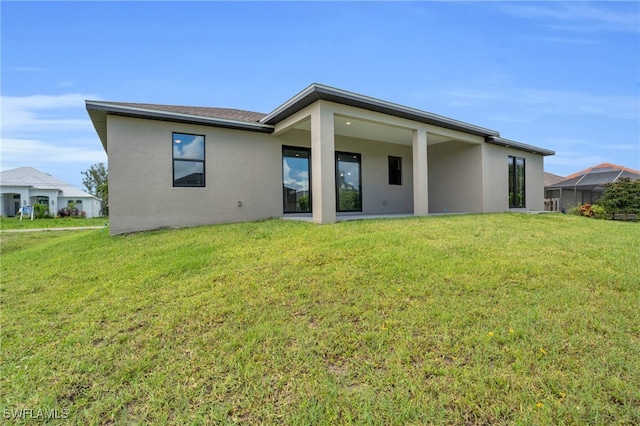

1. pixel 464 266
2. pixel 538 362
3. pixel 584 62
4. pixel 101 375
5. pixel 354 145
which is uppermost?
pixel 584 62

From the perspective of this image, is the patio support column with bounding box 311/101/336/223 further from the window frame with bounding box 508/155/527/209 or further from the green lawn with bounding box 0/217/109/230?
the green lawn with bounding box 0/217/109/230

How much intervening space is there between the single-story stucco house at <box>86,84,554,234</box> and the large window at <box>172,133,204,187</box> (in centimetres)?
3

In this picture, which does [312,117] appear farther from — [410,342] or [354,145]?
[410,342]

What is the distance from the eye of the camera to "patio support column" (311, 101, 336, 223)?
7594mm

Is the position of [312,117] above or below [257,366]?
above

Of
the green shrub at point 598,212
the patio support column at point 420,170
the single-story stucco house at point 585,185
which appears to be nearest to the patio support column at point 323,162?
the patio support column at point 420,170

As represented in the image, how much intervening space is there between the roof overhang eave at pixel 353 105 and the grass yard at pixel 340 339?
426 centimetres

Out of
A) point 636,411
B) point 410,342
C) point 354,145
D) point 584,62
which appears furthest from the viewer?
point 584,62

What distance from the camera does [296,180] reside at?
10.6 meters

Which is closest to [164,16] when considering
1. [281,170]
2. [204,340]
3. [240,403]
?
[281,170]

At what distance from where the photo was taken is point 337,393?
211 cm

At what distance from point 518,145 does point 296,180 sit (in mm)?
10141

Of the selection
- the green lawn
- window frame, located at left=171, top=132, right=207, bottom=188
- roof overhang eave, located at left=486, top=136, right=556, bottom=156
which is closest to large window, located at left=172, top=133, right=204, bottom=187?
window frame, located at left=171, top=132, right=207, bottom=188

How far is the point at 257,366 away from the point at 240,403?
36 centimetres
